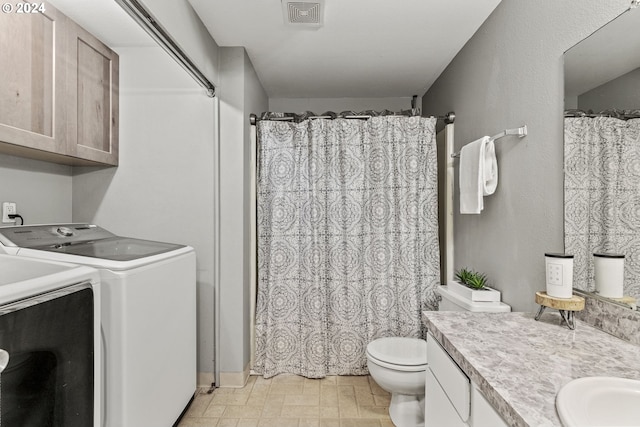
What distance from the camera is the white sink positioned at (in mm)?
772

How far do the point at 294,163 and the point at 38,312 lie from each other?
178 centimetres

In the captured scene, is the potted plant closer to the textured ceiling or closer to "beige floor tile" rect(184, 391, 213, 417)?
the textured ceiling

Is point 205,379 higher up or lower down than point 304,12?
lower down

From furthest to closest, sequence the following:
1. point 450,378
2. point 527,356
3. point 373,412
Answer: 1. point 373,412
2. point 450,378
3. point 527,356

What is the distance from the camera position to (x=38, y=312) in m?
1.03

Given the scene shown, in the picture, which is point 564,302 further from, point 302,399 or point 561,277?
point 302,399

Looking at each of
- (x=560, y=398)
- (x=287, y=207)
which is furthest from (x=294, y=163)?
(x=560, y=398)

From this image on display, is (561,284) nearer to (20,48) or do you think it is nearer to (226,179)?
(226,179)

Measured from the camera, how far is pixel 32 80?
1.66 meters

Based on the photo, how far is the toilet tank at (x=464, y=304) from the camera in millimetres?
1761

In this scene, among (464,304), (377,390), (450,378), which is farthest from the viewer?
(377,390)

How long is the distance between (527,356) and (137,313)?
147cm

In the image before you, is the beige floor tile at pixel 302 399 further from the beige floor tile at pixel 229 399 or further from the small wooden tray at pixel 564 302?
the small wooden tray at pixel 564 302
